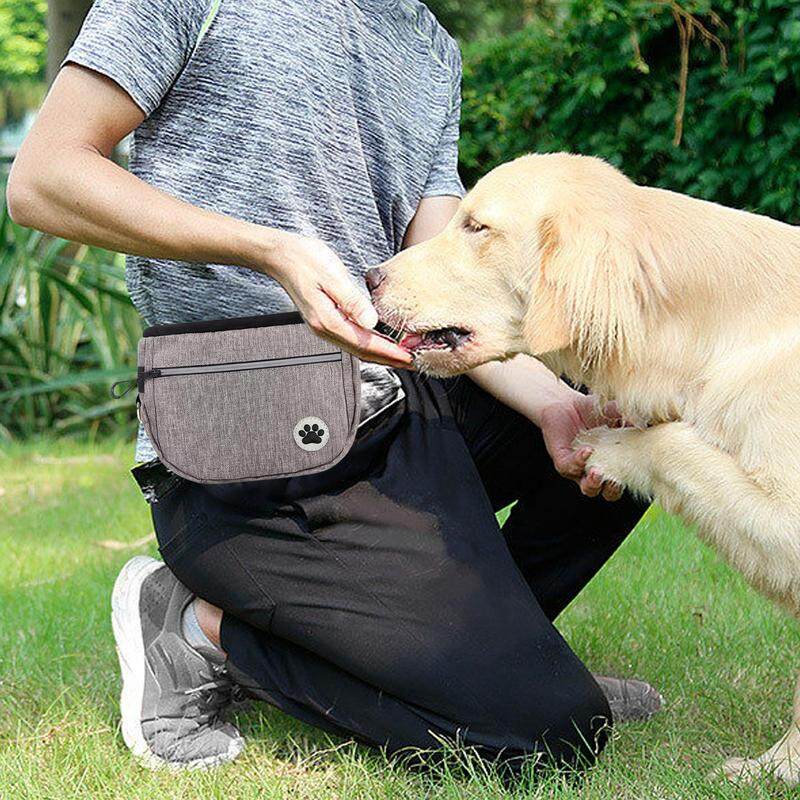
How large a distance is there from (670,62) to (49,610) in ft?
11.0

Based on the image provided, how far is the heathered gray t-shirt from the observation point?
2.47m

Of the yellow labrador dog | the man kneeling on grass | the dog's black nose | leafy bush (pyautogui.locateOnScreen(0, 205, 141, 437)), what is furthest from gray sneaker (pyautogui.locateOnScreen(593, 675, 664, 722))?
leafy bush (pyautogui.locateOnScreen(0, 205, 141, 437))

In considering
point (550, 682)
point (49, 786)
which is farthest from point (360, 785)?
point (49, 786)

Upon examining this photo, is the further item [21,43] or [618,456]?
[21,43]

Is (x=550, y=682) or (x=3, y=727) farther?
(x=3, y=727)

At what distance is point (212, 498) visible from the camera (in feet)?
8.77

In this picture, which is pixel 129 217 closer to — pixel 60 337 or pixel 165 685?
pixel 165 685

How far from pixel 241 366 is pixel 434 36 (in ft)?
3.73

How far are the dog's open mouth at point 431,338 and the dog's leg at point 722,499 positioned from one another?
347 mm

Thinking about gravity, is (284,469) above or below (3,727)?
above

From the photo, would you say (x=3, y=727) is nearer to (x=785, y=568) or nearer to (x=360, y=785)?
(x=360, y=785)

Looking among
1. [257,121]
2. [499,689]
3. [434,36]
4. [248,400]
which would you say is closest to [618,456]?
[499,689]

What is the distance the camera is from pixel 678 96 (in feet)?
16.5

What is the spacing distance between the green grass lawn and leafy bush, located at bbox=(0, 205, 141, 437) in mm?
2208
